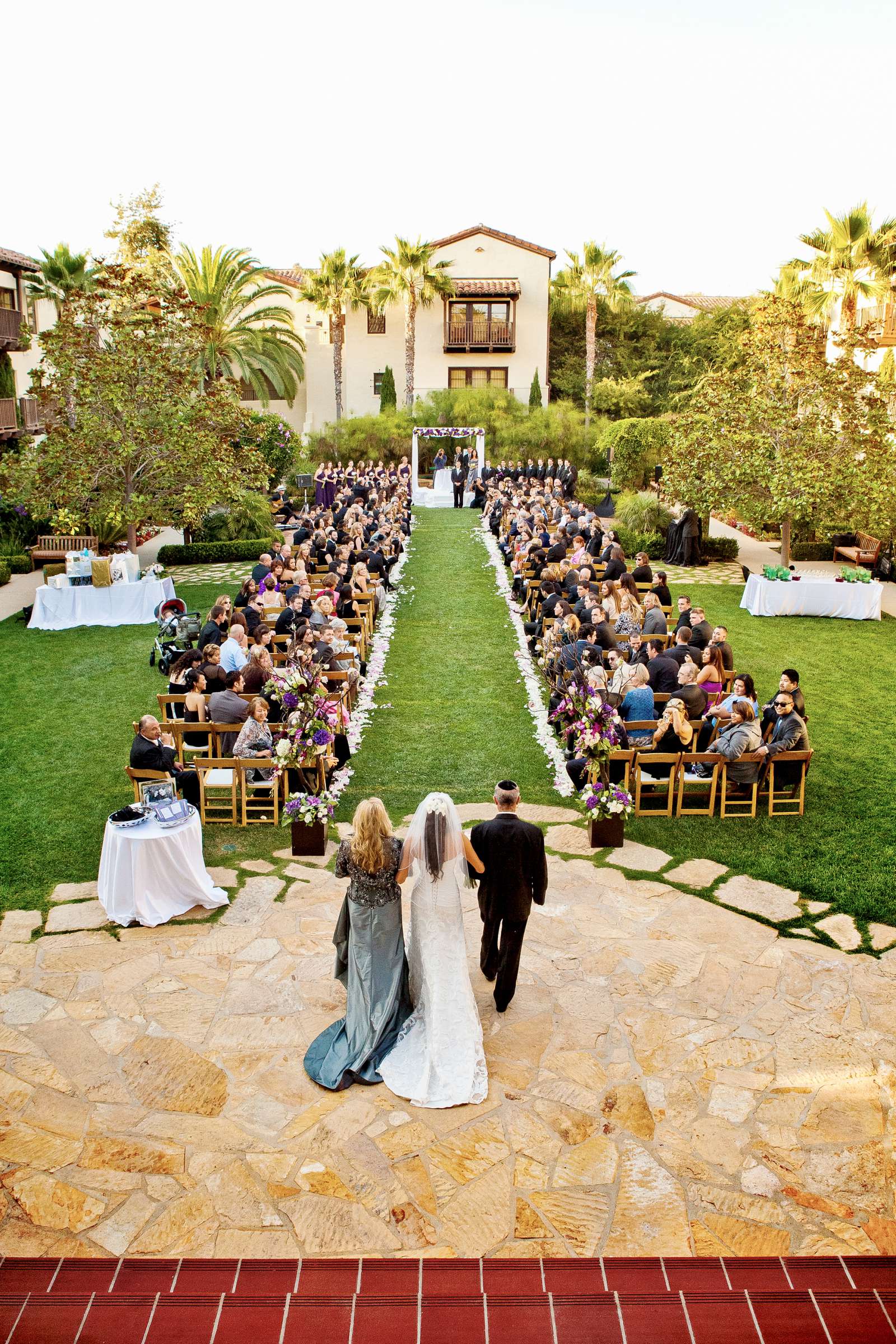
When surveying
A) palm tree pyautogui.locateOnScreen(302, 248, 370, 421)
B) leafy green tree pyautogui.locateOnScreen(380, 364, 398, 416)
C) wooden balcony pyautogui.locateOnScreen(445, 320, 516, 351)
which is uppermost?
palm tree pyautogui.locateOnScreen(302, 248, 370, 421)

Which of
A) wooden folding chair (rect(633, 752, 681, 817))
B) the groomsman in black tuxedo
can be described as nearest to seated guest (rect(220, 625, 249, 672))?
wooden folding chair (rect(633, 752, 681, 817))

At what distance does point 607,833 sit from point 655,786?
1106mm

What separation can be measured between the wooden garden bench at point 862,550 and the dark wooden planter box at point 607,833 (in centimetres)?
1668

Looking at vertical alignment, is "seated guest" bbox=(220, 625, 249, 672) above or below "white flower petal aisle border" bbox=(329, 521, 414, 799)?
above

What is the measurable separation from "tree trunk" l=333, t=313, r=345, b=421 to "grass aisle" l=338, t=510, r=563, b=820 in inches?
1035

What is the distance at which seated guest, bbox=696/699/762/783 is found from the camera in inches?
375

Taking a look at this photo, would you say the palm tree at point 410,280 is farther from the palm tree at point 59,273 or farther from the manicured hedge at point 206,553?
the manicured hedge at point 206,553

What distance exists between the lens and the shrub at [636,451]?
109ft

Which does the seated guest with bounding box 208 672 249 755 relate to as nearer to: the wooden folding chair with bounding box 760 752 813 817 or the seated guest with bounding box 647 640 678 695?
the seated guest with bounding box 647 640 678 695

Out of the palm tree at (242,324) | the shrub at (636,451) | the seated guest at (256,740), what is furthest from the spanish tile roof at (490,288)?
the seated guest at (256,740)


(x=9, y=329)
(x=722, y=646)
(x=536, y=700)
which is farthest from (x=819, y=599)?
(x=9, y=329)

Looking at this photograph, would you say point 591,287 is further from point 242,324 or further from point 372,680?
point 372,680

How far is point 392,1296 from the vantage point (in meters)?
4.47

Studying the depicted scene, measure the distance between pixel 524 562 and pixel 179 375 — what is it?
24.8 ft
